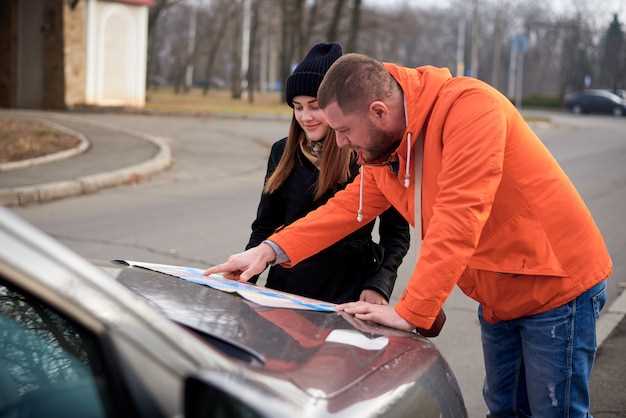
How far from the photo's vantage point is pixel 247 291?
281 cm

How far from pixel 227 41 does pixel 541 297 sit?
89.0 metres

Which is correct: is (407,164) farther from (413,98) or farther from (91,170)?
(91,170)

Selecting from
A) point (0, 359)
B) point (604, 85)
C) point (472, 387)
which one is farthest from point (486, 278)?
point (604, 85)

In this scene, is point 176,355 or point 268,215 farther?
point 268,215

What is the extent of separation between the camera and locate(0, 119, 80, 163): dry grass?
1483 centimetres

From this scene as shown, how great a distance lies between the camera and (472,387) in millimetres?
5094

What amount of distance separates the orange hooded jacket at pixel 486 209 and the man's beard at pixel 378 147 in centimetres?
4

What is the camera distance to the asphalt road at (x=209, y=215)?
259 inches

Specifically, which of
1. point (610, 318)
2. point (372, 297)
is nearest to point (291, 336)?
point (372, 297)

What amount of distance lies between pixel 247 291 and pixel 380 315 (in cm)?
41

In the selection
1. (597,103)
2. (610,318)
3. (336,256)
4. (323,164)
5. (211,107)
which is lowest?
(597,103)

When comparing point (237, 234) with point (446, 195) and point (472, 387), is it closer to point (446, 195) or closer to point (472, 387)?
point (472, 387)

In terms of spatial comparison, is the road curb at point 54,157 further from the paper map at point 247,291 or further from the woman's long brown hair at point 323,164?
the paper map at point 247,291

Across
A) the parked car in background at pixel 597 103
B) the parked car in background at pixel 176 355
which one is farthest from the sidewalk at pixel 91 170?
the parked car in background at pixel 597 103
